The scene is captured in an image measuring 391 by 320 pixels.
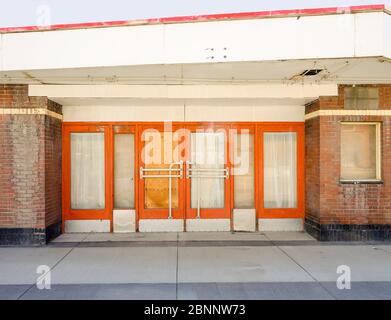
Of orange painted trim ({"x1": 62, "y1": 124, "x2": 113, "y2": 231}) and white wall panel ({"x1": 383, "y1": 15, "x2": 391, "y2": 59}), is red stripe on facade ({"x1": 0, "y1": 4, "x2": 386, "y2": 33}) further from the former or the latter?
orange painted trim ({"x1": 62, "y1": 124, "x2": 113, "y2": 231})

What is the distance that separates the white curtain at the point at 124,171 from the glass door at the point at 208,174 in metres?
1.26

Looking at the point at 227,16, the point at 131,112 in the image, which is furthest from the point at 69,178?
the point at 227,16

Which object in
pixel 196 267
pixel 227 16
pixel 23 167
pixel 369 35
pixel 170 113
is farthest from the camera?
pixel 170 113

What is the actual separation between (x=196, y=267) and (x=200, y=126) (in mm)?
3647

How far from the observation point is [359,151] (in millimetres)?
8484

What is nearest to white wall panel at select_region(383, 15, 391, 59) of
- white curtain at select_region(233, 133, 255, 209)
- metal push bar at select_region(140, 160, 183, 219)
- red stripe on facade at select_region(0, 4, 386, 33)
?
red stripe on facade at select_region(0, 4, 386, 33)

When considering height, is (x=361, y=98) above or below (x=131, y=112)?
above

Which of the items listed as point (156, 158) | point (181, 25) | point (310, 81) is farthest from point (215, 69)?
point (156, 158)

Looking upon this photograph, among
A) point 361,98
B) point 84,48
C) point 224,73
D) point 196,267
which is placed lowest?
point 196,267

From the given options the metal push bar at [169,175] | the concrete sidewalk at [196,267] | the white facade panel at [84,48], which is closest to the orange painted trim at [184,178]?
the metal push bar at [169,175]

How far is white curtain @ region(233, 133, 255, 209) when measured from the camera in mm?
9234

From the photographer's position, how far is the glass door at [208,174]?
914 centimetres

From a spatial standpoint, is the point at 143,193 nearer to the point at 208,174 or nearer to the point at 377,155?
the point at 208,174
